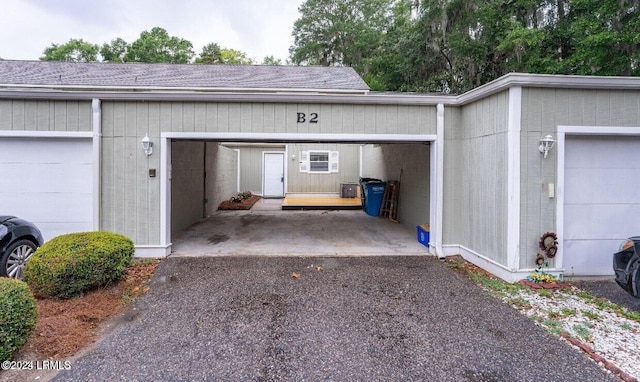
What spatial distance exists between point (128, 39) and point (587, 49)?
2545cm

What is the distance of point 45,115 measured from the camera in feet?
16.1

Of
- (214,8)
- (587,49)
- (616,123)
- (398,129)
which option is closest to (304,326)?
(398,129)

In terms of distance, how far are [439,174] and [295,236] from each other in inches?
128

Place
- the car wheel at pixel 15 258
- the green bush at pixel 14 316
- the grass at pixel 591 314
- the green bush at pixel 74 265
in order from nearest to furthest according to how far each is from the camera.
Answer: the green bush at pixel 14 316 < the grass at pixel 591 314 < the green bush at pixel 74 265 < the car wheel at pixel 15 258

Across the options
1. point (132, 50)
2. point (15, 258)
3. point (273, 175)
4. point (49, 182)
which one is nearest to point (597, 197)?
point (15, 258)

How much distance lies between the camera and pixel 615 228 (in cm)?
435

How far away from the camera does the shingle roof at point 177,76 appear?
345 inches

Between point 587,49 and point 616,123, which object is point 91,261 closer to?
point 616,123

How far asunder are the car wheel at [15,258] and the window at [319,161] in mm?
9900

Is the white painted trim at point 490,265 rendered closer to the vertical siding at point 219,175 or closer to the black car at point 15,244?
the black car at point 15,244

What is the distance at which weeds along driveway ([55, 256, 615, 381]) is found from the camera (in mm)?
2311

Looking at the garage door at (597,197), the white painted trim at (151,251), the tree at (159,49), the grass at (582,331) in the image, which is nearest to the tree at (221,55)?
the tree at (159,49)

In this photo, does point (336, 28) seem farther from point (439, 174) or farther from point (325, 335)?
point (325, 335)

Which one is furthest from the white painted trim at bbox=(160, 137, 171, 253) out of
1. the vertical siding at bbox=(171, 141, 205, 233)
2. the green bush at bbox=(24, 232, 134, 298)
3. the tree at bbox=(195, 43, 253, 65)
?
the tree at bbox=(195, 43, 253, 65)
